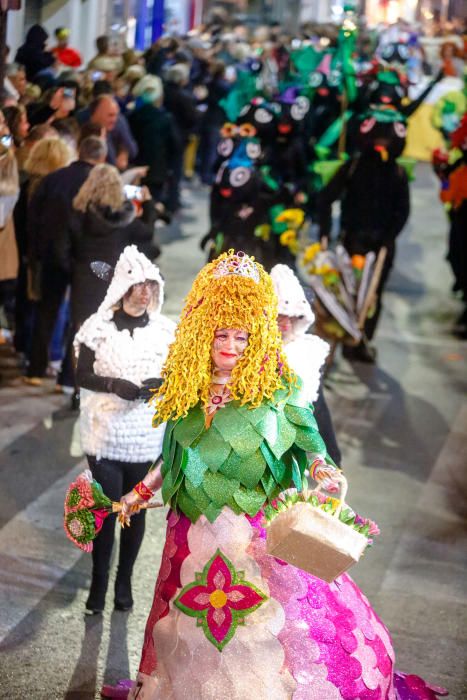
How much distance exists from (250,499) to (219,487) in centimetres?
12

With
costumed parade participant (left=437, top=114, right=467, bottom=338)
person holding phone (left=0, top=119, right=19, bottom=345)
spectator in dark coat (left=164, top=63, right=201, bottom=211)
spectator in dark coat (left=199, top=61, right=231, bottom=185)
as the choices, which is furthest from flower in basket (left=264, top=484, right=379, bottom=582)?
spectator in dark coat (left=199, top=61, right=231, bottom=185)

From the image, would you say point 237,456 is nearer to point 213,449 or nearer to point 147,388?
point 213,449

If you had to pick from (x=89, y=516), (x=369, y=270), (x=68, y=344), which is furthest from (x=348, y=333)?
(x=89, y=516)

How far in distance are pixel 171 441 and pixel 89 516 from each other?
0.52 metres

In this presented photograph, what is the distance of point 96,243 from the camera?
26.1 feet

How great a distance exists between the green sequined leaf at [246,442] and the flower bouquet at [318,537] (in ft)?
1.04

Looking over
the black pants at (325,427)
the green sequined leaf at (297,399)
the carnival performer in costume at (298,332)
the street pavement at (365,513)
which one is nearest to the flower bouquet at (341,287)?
the street pavement at (365,513)

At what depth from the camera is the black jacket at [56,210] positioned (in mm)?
8102

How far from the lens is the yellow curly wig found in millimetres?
4391

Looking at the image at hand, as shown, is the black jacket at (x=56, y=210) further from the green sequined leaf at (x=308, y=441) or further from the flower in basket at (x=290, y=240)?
the green sequined leaf at (x=308, y=441)

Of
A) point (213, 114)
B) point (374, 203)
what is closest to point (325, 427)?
point (374, 203)

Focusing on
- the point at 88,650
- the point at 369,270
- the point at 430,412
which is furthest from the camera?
the point at 369,270

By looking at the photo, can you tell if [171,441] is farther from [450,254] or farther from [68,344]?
[450,254]

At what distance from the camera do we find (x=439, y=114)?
13898mm
